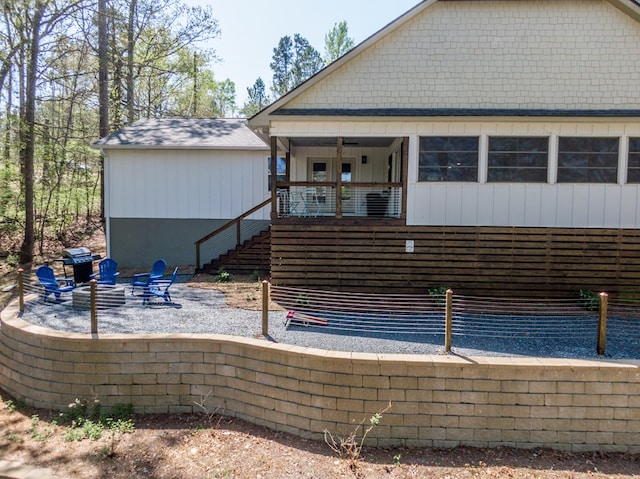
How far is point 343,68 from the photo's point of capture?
9.08 metres

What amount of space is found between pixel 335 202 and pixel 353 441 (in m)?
7.58

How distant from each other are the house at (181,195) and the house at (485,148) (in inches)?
161

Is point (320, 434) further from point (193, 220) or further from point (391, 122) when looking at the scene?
point (193, 220)

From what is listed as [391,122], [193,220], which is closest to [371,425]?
[391,122]

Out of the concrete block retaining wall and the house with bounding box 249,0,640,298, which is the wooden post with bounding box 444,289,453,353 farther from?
the house with bounding box 249,0,640,298

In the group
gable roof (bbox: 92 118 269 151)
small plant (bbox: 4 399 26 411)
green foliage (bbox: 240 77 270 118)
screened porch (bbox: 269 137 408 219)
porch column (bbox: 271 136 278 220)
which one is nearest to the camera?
small plant (bbox: 4 399 26 411)

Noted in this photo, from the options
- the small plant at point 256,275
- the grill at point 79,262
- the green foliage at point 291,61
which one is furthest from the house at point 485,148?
the green foliage at point 291,61

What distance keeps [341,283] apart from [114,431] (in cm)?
515

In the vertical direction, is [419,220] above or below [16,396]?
above

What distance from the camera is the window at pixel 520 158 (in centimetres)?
883

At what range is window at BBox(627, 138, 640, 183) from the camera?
28.6 feet

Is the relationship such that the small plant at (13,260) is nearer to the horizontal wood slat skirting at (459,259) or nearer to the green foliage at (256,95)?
the horizontal wood slat skirting at (459,259)

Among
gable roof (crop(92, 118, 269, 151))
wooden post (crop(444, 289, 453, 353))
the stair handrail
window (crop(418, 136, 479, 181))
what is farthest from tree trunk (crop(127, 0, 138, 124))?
wooden post (crop(444, 289, 453, 353))

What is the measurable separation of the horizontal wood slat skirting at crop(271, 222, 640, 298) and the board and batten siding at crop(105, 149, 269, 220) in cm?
452
